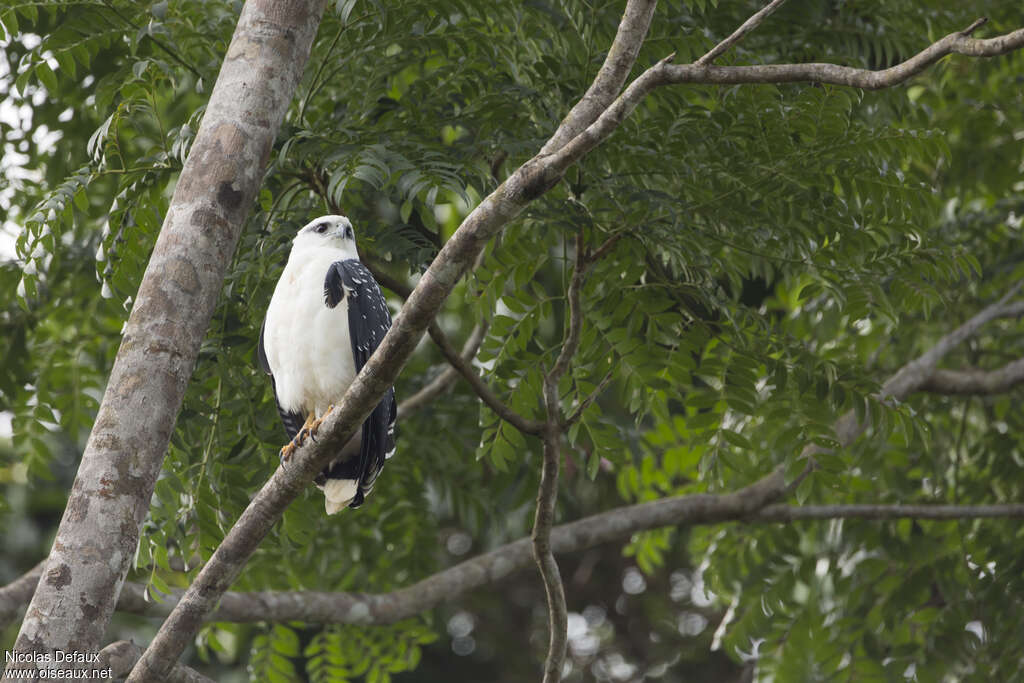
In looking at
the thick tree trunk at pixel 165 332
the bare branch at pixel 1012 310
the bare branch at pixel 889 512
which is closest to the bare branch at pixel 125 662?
the thick tree trunk at pixel 165 332

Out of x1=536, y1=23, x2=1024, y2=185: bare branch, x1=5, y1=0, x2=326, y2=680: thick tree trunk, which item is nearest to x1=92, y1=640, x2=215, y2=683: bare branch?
x1=5, y1=0, x2=326, y2=680: thick tree trunk

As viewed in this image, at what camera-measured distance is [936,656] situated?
16.9 feet

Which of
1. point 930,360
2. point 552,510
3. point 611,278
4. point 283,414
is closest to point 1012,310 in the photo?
point 930,360

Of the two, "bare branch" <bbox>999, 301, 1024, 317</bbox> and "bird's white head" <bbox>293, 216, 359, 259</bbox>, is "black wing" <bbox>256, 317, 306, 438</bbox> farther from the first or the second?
"bare branch" <bbox>999, 301, 1024, 317</bbox>

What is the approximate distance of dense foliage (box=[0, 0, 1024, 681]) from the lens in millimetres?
3836

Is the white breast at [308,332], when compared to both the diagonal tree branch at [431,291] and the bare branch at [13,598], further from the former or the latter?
the bare branch at [13,598]

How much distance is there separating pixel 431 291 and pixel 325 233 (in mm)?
1303

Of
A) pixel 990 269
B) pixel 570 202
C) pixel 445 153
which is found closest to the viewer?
pixel 570 202

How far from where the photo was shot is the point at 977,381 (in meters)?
5.77

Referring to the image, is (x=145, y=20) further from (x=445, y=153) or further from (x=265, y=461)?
(x=265, y=461)

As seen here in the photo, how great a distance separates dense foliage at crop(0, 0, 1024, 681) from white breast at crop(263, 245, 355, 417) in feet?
0.58

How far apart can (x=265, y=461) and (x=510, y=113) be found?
158cm

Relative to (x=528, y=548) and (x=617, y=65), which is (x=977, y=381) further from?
(x=617, y=65)

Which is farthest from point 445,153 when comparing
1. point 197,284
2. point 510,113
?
point 197,284
